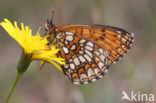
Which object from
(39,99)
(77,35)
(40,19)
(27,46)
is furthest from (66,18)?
(27,46)

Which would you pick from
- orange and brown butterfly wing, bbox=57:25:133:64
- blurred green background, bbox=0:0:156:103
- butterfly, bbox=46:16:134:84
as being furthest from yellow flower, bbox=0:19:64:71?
blurred green background, bbox=0:0:156:103

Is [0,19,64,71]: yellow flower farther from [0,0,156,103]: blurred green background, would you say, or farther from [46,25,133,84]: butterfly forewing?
[0,0,156,103]: blurred green background

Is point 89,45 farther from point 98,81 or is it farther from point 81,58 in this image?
point 98,81

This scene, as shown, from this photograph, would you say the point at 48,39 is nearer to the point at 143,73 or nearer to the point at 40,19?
the point at 143,73

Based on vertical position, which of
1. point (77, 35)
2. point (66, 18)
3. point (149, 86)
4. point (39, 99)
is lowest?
point (39, 99)

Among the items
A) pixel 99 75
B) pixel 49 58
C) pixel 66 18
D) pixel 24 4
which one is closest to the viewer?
pixel 49 58

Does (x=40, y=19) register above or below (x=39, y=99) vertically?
above
